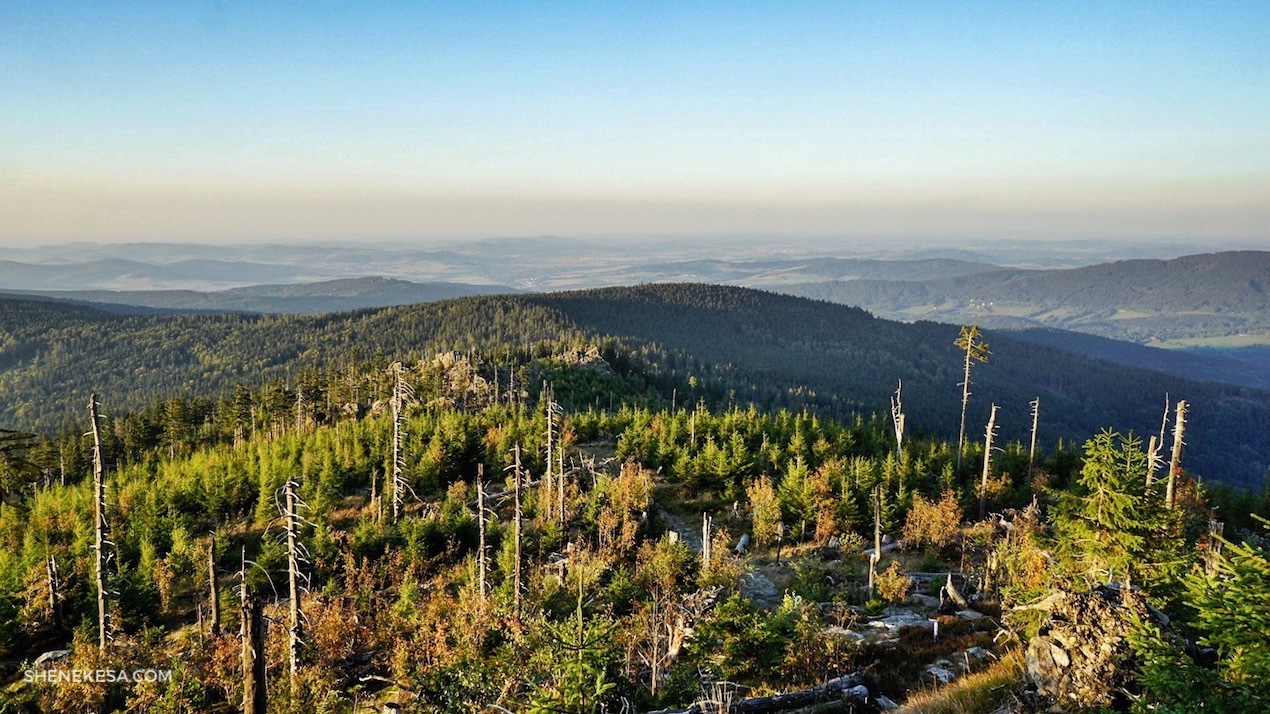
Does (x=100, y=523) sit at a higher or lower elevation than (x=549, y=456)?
higher

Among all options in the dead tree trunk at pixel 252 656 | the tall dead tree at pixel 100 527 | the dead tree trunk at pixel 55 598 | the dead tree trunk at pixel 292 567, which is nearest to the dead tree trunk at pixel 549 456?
the dead tree trunk at pixel 292 567

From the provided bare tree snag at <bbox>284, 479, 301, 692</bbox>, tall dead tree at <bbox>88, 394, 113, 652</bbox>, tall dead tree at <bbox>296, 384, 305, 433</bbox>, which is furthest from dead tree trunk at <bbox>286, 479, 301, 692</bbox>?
tall dead tree at <bbox>296, 384, 305, 433</bbox>

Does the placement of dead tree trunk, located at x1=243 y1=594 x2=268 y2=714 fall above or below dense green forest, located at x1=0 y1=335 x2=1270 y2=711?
above

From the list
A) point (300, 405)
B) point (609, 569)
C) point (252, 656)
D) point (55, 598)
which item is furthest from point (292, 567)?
point (300, 405)

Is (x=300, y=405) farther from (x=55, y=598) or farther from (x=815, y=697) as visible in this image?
(x=815, y=697)

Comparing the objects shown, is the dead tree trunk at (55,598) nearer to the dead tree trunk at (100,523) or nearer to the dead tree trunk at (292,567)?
the dead tree trunk at (100,523)

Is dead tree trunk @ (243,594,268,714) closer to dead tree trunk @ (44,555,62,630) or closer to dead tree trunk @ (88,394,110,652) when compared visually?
dead tree trunk @ (88,394,110,652)
